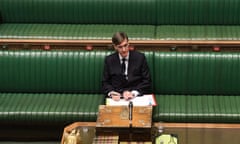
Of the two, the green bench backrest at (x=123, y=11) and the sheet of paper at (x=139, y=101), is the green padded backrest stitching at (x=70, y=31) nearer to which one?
the green bench backrest at (x=123, y=11)

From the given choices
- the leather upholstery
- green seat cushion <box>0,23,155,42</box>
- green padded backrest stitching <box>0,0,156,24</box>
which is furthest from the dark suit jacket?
green padded backrest stitching <box>0,0,156,24</box>

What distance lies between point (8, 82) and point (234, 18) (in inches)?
92.6

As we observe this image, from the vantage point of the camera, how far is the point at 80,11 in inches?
182

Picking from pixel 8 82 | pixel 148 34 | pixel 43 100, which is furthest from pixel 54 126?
pixel 148 34

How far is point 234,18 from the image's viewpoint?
14.7ft

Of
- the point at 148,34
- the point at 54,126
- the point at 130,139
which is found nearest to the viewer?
the point at 130,139

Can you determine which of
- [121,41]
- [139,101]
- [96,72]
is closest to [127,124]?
[139,101]

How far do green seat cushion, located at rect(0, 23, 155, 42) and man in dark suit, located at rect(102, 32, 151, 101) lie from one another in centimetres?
41

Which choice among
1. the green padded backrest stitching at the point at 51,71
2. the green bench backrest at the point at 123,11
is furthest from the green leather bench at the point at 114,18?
the green padded backrest stitching at the point at 51,71

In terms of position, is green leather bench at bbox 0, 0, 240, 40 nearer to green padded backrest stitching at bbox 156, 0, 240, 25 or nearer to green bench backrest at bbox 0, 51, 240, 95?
green padded backrest stitching at bbox 156, 0, 240, 25

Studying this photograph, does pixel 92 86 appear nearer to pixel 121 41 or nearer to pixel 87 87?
pixel 87 87

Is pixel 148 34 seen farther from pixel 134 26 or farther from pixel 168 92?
pixel 168 92

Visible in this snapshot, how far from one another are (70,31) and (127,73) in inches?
34.6

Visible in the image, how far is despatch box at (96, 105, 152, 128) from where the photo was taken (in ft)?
10.3
